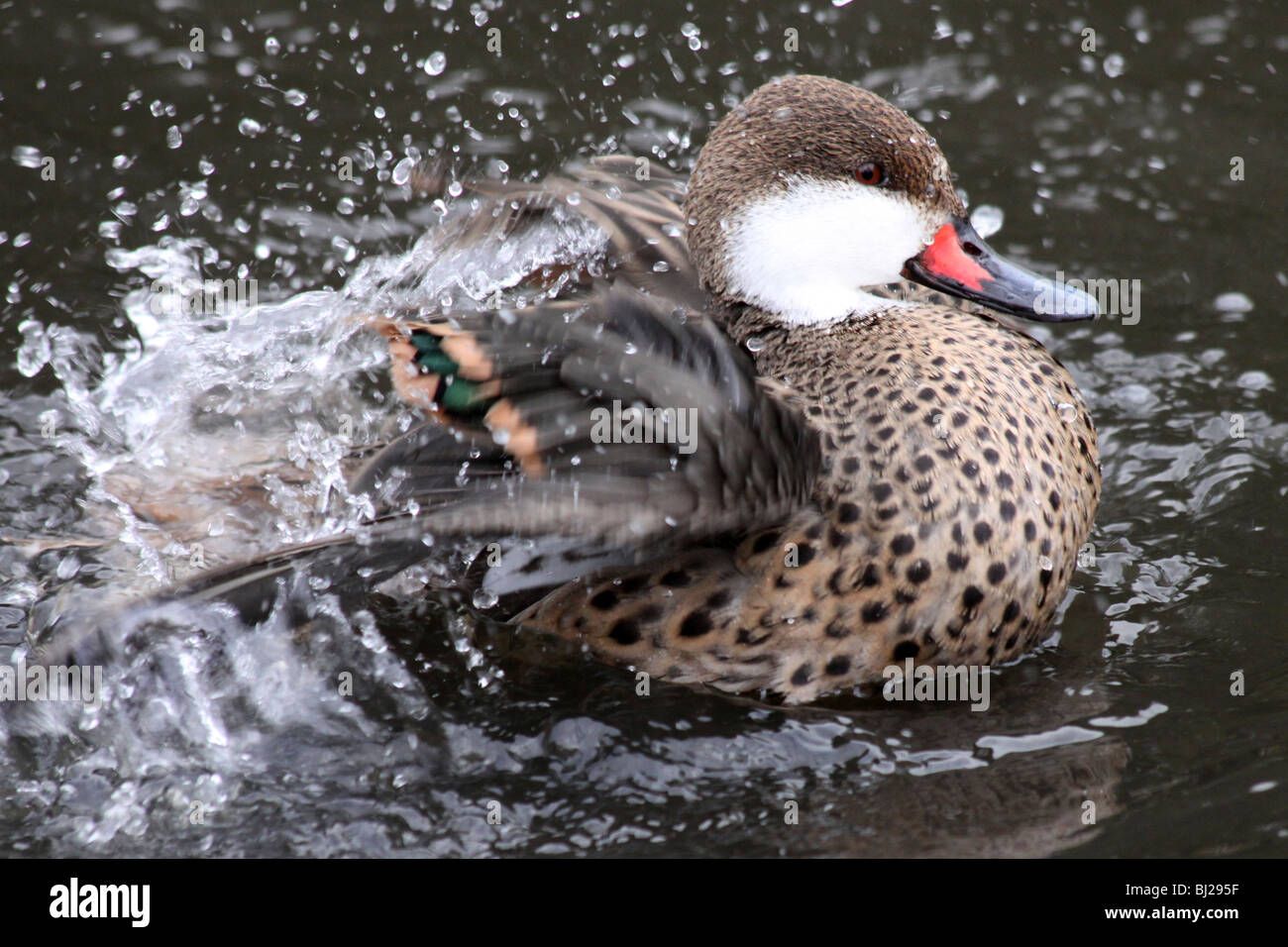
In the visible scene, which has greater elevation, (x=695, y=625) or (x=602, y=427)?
(x=602, y=427)

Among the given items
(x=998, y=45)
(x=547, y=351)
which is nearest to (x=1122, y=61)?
(x=998, y=45)

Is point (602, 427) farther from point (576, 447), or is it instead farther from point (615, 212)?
point (615, 212)

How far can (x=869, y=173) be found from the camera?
330 centimetres

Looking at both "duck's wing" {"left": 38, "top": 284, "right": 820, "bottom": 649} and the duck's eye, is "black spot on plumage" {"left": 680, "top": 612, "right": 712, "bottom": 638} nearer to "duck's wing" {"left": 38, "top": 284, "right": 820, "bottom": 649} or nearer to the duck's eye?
"duck's wing" {"left": 38, "top": 284, "right": 820, "bottom": 649}

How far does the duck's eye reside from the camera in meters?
3.29

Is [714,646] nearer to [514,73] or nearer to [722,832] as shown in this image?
[722,832]

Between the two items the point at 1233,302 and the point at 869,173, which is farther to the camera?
the point at 1233,302

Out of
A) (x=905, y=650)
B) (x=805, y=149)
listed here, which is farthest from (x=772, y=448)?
(x=805, y=149)

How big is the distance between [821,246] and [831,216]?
0.24ft

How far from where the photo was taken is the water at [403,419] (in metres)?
3.06

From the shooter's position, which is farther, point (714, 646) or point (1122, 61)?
Result: point (1122, 61)

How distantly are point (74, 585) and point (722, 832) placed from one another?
→ 178 cm

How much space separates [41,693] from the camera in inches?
132

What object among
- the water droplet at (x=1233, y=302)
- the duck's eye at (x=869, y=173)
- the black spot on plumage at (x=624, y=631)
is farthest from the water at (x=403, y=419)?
the duck's eye at (x=869, y=173)
